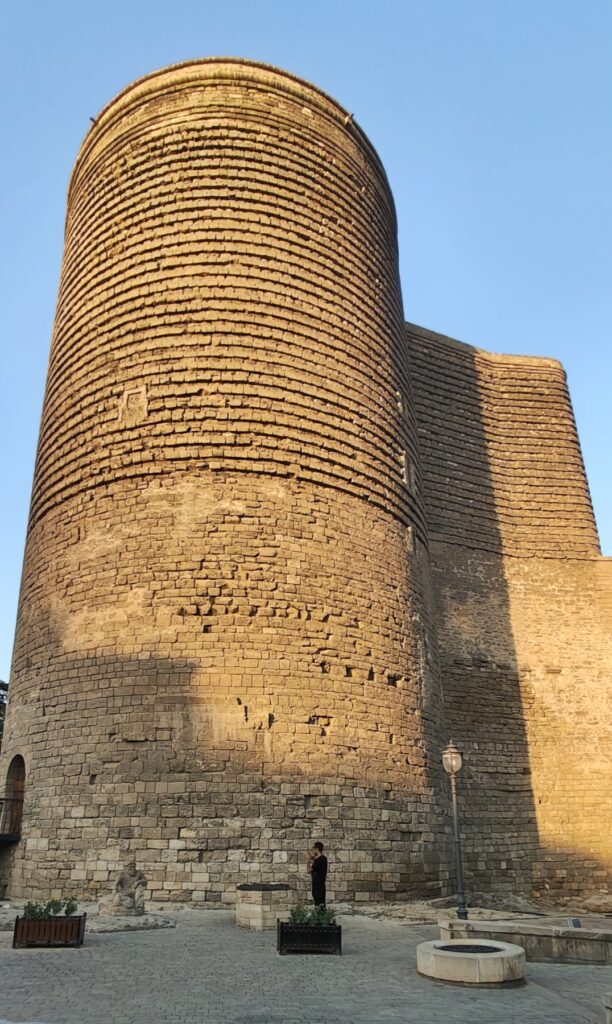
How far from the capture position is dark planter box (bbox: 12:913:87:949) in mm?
6695

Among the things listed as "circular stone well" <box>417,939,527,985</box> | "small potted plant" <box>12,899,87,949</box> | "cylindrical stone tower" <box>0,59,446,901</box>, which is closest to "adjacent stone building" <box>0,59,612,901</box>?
"cylindrical stone tower" <box>0,59,446,901</box>

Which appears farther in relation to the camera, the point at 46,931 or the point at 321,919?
the point at 46,931

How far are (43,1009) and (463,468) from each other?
15.4 meters

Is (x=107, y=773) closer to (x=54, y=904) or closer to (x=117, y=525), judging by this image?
(x=54, y=904)

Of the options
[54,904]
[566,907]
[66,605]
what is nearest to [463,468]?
[566,907]

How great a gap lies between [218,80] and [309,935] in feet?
43.7

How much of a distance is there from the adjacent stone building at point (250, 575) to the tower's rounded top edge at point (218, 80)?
6cm

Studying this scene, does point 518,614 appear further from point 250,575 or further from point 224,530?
point 224,530

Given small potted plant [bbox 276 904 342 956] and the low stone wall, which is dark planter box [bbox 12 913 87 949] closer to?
small potted plant [bbox 276 904 342 956]

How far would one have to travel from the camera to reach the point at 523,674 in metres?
17.0

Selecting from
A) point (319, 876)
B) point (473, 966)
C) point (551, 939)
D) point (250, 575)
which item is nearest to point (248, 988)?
point (473, 966)

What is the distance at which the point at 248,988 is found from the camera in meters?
5.22

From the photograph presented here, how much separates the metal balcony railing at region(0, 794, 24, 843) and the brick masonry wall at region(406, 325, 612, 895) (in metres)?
8.01

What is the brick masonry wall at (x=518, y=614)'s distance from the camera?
15.5m
